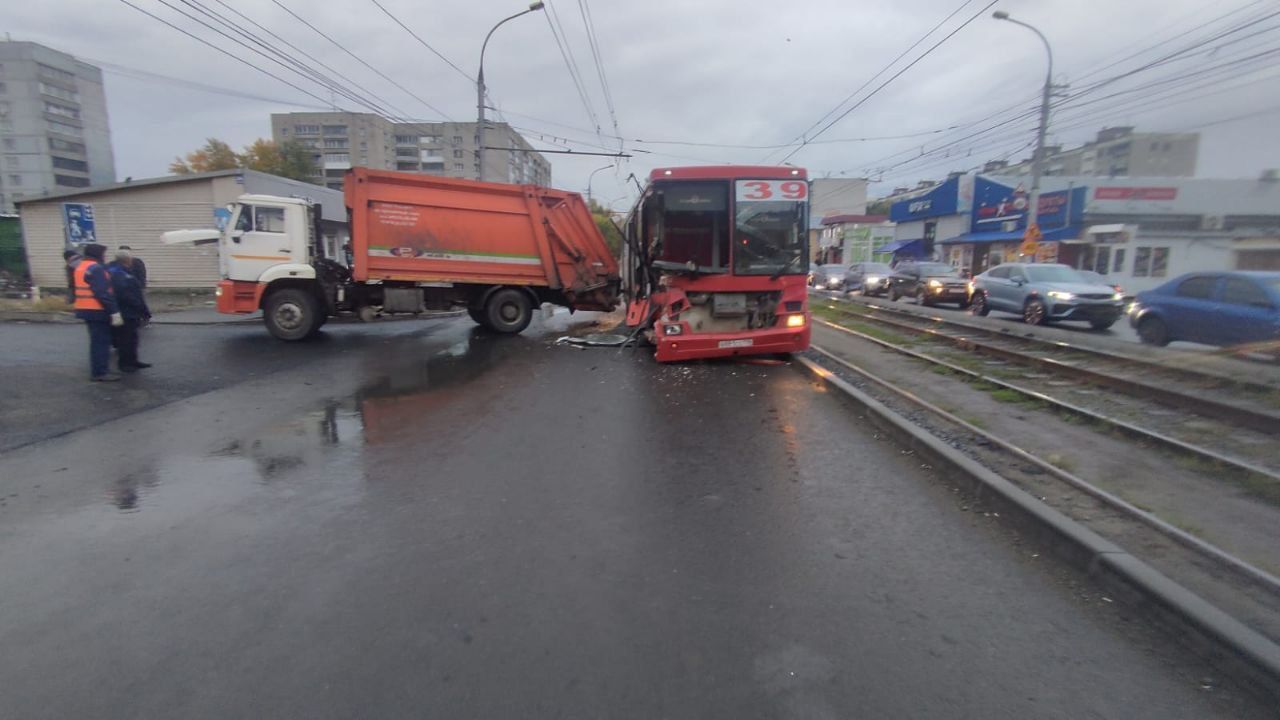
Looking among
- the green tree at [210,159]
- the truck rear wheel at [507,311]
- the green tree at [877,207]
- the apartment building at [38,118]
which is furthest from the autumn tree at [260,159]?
the green tree at [877,207]

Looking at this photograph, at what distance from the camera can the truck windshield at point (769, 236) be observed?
10.2 meters

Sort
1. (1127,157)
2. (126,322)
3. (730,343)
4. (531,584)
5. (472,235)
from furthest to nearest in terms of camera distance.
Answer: (1127,157) < (472,235) < (730,343) < (126,322) < (531,584)

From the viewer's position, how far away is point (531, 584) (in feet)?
11.5

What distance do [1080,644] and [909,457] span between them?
287 centimetres

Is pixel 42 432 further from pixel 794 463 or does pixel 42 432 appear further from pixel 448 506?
pixel 794 463

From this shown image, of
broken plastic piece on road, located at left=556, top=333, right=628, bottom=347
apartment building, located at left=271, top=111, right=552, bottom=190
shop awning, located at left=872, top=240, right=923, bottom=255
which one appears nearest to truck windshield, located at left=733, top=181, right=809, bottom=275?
broken plastic piece on road, located at left=556, top=333, right=628, bottom=347

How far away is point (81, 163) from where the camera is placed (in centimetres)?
7781

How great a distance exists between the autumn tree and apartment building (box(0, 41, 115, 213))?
82.7 feet

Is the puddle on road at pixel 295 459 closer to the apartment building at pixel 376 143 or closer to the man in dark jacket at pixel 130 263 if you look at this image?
the man in dark jacket at pixel 130 263

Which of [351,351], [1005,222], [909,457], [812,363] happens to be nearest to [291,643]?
[909,457]

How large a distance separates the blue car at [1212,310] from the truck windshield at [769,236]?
672cm

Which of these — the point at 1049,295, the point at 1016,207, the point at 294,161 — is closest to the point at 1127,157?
the point at 1016,207

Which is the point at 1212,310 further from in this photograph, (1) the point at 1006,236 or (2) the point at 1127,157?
(2) the point at 1127,157

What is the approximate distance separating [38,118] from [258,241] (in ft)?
280
